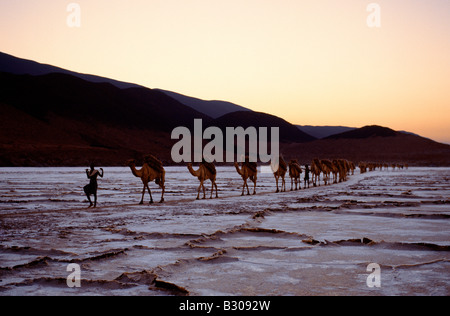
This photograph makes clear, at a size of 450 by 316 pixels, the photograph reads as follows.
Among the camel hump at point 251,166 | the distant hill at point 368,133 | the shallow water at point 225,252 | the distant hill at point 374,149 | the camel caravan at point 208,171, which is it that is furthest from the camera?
the distant hill at point 368,133

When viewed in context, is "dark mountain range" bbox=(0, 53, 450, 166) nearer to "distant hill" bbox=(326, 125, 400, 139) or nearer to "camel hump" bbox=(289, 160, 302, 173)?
"distant hill" bbox=(326, 125, 400, 139)

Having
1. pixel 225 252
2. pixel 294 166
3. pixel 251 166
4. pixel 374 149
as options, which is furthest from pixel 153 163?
pixel 374 149

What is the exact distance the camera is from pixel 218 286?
4938 millimetres

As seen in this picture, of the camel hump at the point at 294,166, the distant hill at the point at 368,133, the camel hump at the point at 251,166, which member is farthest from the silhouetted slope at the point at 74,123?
the camel hump at the point at 251,166

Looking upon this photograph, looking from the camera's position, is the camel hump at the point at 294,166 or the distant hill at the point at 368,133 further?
the distant hill at the point at 368,133

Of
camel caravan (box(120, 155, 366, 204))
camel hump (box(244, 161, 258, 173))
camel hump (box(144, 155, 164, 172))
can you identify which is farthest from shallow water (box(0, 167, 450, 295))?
camel hump (box(244, 161, 258, 173))

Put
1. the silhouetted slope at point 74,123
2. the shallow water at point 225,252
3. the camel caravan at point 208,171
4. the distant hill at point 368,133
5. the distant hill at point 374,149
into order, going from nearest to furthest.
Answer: the shallow water at point 225,252
the camel caravan at point 208,171
the silhouetted slope at point 74,123
the distant hill at point 374,149
the distant hill at point 368,133

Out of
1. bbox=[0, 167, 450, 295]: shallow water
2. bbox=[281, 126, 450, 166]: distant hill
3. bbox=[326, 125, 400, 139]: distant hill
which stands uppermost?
bbox=[326, 125, 400, 139]: distant hill

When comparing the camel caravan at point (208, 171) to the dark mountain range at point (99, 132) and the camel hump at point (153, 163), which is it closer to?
the camel hump at point (153, 163)

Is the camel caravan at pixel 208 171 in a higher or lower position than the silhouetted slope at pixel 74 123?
lower

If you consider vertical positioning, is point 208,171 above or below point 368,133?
below

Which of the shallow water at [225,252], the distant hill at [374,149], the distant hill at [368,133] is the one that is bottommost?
the shallow water at [225,252]

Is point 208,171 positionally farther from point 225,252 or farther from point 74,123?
point 74,123
